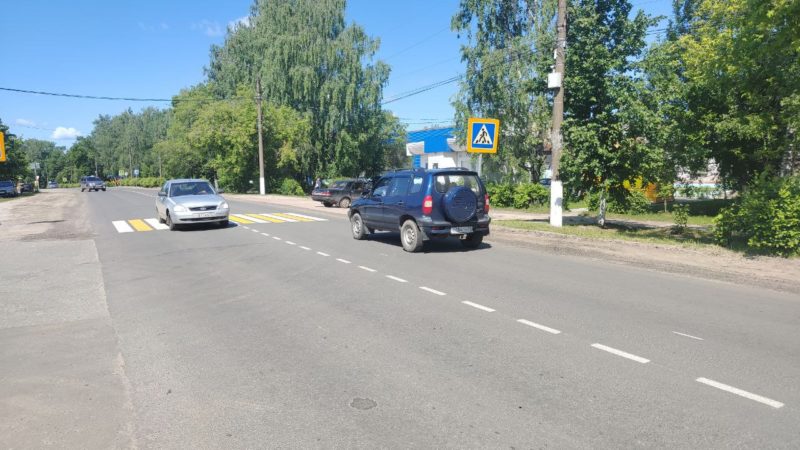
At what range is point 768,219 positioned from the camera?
33.3ft

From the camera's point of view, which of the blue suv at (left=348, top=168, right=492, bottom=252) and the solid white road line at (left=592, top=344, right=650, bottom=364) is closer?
the solid white road line at (left=592, top=344, right=650, bottom=364)

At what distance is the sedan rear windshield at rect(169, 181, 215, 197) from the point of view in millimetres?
17703

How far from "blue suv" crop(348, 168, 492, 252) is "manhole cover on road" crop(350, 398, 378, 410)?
7.80 meters

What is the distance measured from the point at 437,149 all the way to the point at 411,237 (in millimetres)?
37205

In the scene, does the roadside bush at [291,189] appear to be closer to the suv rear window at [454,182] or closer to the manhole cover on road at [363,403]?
the suv rear window at [454,182]

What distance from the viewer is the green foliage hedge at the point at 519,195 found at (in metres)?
25.2

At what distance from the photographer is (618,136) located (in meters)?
14.7

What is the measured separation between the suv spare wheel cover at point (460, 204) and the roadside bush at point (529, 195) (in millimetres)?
13747

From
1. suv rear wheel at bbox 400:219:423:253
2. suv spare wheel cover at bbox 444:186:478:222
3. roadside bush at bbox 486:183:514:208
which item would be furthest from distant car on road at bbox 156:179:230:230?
roadside bush at bbox 486:183:514:208

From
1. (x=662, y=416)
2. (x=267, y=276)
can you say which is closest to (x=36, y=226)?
(x=267, y=276)

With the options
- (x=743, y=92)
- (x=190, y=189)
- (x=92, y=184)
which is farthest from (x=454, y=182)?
(x=92, y=184)

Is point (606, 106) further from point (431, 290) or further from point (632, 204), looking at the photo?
point (431, 290)

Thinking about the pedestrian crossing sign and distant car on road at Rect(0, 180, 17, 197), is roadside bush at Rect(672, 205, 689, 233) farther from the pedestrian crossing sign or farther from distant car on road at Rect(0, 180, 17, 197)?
distant car on road at Rect(0, 180, 17, 197)

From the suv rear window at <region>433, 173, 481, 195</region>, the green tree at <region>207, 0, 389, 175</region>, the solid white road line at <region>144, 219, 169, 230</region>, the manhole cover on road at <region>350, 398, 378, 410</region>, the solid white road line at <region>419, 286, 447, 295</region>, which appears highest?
the green tree at <region>207, 0, 389, 175</region>
